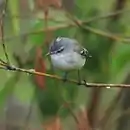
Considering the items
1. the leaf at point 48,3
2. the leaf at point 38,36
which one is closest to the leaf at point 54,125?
A: the leaf at point 38,36

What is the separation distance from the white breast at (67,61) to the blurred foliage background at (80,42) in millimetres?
288

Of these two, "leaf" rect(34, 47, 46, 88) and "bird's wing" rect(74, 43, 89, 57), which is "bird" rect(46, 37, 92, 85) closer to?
"bird's wing" rect(74, 43, 89, 57)

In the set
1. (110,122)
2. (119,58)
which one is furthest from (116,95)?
(119,58)

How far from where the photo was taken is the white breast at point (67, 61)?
2193 mm

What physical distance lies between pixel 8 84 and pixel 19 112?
Answer: 2.85 feet

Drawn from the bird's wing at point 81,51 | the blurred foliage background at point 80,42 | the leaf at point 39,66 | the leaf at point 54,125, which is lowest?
the leaf at point 54,125

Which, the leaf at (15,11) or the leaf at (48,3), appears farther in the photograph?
the leaf at (15,11)

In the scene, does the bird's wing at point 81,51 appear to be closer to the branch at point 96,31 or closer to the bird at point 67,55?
the bird at point 67,55

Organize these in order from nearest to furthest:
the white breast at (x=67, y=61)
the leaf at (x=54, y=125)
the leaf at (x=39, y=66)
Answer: the white breast at (x=67, y=61)
the leaf at (x=39, y=66)
the leaf at (x=54, y=125)

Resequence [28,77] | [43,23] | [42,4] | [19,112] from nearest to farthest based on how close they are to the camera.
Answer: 1. [42,4]
2. [43,23]
3. [28,77]
4. [19,112]

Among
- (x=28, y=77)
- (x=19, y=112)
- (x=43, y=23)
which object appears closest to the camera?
(x=43, y=23)

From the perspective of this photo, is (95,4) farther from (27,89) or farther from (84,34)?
(27,89)

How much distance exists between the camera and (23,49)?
281 centimetres

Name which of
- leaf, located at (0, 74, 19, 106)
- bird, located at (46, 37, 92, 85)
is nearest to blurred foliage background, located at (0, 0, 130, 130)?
leaf, located at (0, 74, 19, 106)
